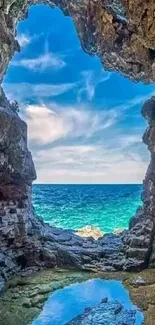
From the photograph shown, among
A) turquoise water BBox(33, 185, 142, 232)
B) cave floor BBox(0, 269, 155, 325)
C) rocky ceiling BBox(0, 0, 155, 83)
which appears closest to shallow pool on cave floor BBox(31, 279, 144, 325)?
cave floor BBox(0, 269, 155, 325)

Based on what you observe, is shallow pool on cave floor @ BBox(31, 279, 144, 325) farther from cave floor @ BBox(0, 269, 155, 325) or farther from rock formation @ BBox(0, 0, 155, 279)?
rock formation @ BBox(0, 0, 155, 279)

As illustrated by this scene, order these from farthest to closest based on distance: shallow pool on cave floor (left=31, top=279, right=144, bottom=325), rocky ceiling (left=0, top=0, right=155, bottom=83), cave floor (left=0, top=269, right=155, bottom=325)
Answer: rocky ceiling (left=0, top=0, right=155, bottom=83)
cave floor (left=0, top=269, right=155, bottom=325)
shallow pool on cave floor (left=31, top=279, right=144, bottom=325)

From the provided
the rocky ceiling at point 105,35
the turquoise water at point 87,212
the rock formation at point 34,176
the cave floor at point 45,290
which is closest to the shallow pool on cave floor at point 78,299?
the cave floor at point 45,290

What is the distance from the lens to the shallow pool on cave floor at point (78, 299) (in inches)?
489

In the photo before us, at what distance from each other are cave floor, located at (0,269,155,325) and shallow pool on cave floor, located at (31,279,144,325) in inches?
13.1

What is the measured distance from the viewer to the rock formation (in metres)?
18.0

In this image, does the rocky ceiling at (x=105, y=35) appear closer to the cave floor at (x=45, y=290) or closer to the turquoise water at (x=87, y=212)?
the cave floor at (x=45, y=290)


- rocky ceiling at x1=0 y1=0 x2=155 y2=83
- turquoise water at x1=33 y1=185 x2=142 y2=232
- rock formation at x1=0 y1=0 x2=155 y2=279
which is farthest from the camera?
turquoise water at x1=33 y1=185 x2=142 y2=232

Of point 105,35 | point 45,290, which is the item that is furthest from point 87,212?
point 105,35

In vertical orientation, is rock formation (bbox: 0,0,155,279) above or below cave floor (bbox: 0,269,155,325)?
above

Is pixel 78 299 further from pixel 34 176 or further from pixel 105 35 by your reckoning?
pixel 105 35

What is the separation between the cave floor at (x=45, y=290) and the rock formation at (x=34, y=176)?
3.58 feet

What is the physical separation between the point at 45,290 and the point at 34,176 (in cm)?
883

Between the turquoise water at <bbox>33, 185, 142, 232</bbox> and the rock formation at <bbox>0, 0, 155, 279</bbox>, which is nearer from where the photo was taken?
the rock formation at <bbox>0, 0, 155, 279</bbox>
